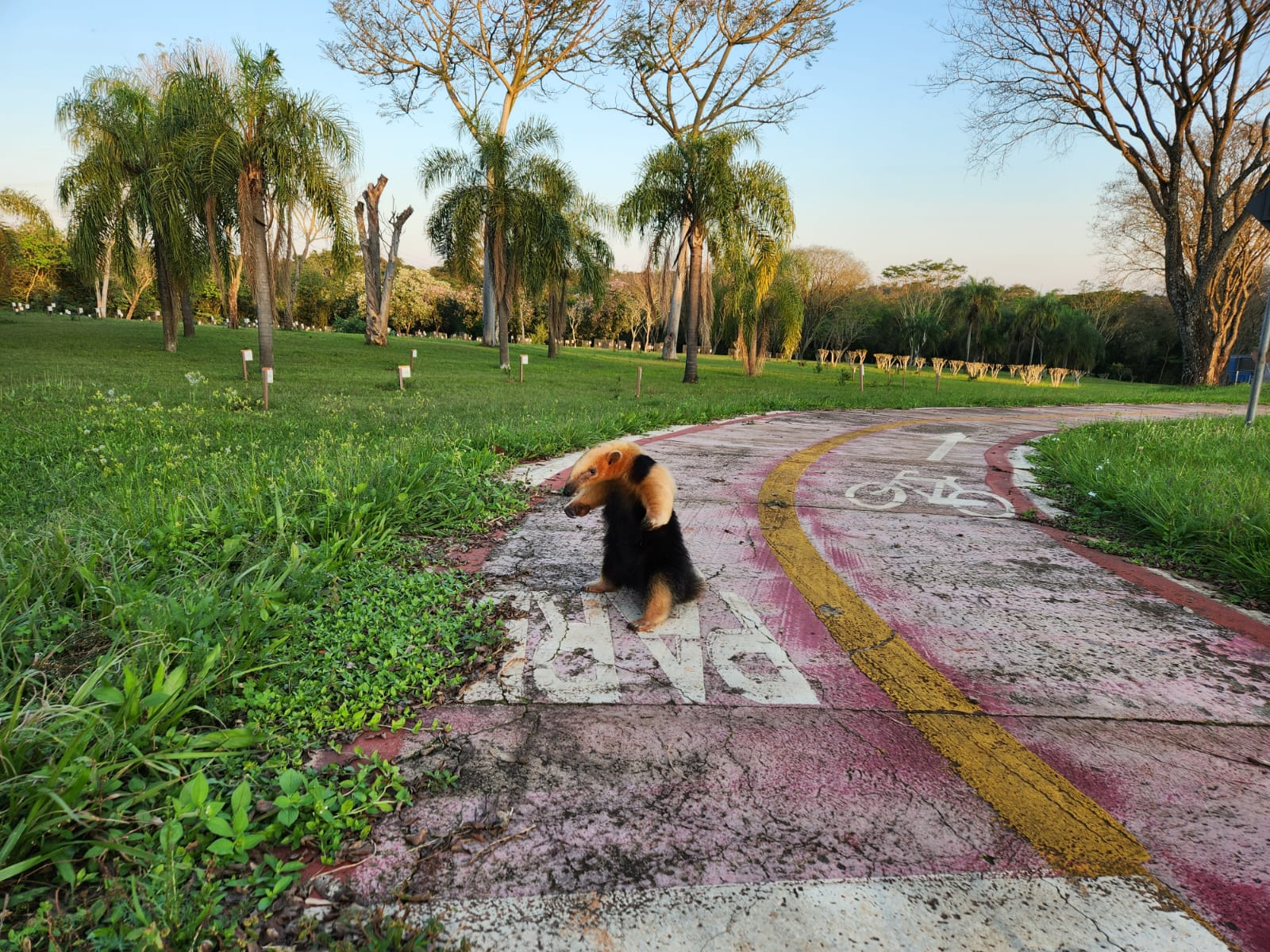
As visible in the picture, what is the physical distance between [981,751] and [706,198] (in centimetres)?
1826

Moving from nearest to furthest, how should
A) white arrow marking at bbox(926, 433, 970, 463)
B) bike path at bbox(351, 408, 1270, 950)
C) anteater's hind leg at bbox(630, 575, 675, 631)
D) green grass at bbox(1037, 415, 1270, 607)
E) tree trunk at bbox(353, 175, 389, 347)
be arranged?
bike path at bbox(351, 408, 1270, 950)
anteater's hind leg at bbox(630, 575, 675, 631)
green grass at bbox(1037, 415, 1270, 607)
white arrow marking at bbox(926, 433, 970, 463)
tree trunk at bbox(353, 175, 389, 347)

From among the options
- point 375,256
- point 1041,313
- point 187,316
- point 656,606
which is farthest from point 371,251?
point 1041,313

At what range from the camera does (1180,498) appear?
4598 millimetres

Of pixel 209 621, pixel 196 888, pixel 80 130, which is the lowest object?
pixel 196 888

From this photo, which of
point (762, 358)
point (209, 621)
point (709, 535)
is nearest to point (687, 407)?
point (709, 535)

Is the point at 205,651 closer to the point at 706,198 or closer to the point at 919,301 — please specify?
the point at 706,198

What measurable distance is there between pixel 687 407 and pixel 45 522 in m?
8.55

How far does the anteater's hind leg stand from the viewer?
9.06 ft

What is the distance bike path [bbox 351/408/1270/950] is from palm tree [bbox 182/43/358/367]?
1389 cm

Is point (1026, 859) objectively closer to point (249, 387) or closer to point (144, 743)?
point (144, 743)

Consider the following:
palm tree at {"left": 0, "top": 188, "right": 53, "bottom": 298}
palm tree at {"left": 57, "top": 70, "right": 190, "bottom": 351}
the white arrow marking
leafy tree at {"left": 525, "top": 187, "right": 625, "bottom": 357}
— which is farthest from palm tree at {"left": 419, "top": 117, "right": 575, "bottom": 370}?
palm tree at {"left": 0, "top": 188, "right": 53, "bottom": 298}

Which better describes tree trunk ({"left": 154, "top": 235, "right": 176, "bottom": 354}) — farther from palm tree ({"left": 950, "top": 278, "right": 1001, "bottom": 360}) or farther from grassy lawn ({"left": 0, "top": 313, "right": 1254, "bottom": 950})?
palm tree ({"left": 950, "top": 278, "right": 1001, "bottom": 360})

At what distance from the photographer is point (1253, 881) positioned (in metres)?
1.51

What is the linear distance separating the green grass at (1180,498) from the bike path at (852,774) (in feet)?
2.69
